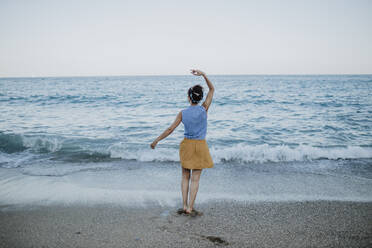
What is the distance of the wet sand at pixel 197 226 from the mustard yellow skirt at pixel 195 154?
2.39 feet

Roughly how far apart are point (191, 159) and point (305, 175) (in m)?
3.08

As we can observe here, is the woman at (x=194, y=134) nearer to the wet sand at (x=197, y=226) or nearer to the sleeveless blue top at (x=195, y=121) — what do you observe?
the sleeveless blue top at (x=195, y=121)

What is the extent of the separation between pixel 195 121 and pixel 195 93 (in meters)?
0.37

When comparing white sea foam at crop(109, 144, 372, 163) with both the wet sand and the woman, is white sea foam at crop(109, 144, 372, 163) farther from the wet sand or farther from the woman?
the woman

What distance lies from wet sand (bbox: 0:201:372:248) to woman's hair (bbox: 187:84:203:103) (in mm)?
1601

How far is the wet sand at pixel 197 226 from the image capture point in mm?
2707

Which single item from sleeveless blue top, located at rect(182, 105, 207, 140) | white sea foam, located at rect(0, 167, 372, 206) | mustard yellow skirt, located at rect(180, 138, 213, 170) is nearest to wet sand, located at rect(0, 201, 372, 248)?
white sea foam, located at rect(0, 167, 372, 206)

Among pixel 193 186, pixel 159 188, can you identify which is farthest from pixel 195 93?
pixel 159 188

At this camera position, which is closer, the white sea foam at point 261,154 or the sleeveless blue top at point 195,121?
the sleeveless blue top at point 195,121

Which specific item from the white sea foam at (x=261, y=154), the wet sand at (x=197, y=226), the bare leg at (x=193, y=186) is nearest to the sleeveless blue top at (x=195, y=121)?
the bare leg at (x=193, y=186)

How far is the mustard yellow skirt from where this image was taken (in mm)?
3197

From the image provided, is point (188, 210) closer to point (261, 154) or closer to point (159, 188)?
point (159, 188)

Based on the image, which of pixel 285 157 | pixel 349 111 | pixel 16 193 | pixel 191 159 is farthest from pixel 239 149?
pixel 349 111

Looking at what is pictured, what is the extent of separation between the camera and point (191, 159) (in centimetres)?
322
